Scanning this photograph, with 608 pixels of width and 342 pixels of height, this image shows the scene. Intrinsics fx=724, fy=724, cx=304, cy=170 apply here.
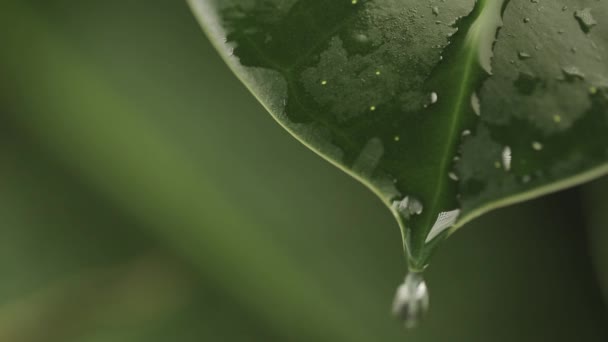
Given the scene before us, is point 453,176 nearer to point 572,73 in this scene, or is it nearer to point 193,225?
point 572,73

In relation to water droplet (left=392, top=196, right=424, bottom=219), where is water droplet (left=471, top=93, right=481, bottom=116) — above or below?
above

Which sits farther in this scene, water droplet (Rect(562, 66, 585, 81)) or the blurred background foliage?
the blurred background foliage

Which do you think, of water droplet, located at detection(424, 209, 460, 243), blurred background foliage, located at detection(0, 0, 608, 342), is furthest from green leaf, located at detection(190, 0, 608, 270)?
blurred background foliage, located at detection(0, 0, 608, 342)

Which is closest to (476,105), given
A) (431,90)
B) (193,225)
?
(431,90)

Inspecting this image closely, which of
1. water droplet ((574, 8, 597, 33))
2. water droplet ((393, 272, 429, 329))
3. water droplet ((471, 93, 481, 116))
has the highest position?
water droplet ((471, 93, 481, 116))

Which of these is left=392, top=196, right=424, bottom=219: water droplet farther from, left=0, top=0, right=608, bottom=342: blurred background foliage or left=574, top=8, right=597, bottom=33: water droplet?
left=0, top=0, right=608, bottom=342: blurred background foliage

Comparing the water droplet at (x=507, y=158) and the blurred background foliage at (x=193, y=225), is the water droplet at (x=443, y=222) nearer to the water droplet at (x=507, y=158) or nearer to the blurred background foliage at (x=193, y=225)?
the water droplet at (x=507, y=158)
